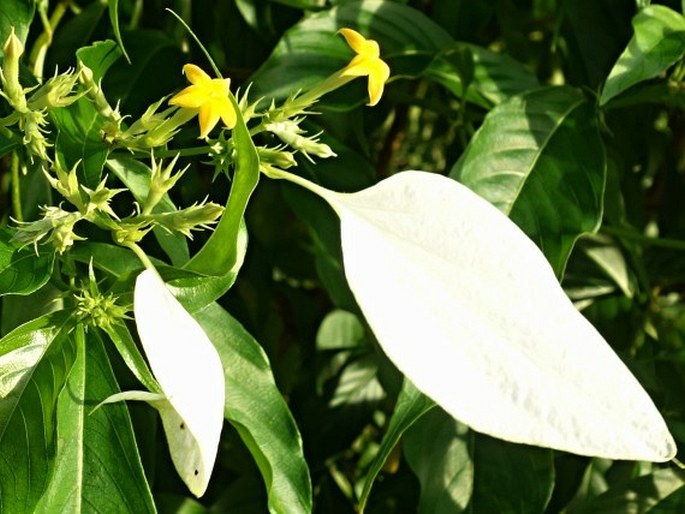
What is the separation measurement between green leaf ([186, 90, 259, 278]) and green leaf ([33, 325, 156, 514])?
106mm

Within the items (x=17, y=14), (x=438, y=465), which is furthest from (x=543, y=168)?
(x=17, y=14)

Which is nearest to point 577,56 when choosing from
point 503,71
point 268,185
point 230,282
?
point 503,71

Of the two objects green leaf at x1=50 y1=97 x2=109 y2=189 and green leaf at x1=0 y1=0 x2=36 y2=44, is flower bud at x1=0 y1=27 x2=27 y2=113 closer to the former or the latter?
green leaf at x1=50 y1=97 x2=109 y2=189

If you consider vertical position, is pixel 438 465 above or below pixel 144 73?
below

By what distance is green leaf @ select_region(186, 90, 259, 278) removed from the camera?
17.3 inches

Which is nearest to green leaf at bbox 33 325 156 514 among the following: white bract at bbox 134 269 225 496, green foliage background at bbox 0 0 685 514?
green foliage background at bbox 0 0 685 514

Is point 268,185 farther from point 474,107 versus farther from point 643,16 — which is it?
point 643,16

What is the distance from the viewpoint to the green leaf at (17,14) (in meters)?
0.64

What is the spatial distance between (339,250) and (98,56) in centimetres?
26

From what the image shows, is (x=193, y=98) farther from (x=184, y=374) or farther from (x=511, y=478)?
(x=511, y=478)

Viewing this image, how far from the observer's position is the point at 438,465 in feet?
2.58

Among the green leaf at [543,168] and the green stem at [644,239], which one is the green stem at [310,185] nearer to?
the green leaf at [543,168]

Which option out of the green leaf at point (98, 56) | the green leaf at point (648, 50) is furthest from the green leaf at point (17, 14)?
the green leaf at point (648, 50)

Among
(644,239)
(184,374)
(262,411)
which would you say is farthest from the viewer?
(644,239)
